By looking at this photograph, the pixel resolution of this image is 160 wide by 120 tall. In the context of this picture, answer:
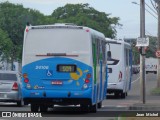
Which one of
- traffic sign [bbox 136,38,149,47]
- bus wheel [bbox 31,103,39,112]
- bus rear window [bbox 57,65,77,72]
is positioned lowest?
bus wheel [bbox 31,103,39,112]

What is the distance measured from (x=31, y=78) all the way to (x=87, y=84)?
195cm

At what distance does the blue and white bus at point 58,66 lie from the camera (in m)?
23.4

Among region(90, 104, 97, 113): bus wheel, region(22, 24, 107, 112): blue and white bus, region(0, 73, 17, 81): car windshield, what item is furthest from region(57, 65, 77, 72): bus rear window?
region(0, 73, 17, 81): car windshield

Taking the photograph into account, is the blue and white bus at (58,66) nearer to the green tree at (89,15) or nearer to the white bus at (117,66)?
the white bus at (117,66)

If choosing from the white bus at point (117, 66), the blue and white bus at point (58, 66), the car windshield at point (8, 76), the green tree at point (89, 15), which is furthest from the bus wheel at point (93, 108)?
the green tree at point (89, 15)

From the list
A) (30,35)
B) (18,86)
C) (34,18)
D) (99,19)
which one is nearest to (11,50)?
(34,18)

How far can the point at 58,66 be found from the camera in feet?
77.2

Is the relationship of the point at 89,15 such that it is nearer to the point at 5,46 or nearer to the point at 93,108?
the point at 5,46

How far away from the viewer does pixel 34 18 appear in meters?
100

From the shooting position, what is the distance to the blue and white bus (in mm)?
23422

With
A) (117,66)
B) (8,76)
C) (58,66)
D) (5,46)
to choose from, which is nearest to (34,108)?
(58,66)

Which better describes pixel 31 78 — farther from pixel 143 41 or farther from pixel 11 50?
pixel 11 50

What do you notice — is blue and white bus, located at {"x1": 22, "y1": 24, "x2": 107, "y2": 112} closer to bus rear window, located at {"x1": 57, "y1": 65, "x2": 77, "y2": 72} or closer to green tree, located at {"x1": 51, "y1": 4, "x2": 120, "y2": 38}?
bus rear window, located at {"x1": 57, "y1": 65, "x2": 77, "y2": 72}

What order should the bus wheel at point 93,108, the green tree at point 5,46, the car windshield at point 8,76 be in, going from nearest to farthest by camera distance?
the bus wheel at point 93,108 → the car windshield at point 8,76 → the green tree at point 5,46
